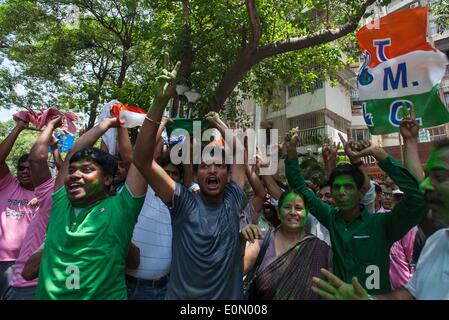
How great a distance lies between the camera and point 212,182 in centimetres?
221

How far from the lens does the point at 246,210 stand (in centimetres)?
289

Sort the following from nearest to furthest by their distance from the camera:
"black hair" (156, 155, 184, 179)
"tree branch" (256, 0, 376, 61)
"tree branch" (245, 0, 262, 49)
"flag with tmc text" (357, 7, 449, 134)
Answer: "black hair" (156, 155, 184, 179)
"flag with tmc text" (357, 7, 449, 134)
"tree branch" (245, 0, 262, 49)
"tree branch" (256, 0, 376, 61)

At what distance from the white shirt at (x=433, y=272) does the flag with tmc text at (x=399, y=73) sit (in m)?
2.57

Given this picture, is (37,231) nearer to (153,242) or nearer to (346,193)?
(153,242)

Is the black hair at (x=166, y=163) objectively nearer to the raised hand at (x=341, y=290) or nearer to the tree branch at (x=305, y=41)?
the raised hand at (x=341, y=290)

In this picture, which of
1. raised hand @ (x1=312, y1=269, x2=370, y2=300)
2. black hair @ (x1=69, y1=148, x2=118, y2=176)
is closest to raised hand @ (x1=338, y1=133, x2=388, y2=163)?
raised hand @ (x1=312, y1=269, x2=370, y2=300)

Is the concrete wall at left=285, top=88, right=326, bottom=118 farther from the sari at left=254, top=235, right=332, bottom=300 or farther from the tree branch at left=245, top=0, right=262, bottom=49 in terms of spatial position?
the sari at left=254, top=235, right=332, bottom=300

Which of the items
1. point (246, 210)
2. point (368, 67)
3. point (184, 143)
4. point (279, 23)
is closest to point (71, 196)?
point (184, 143)

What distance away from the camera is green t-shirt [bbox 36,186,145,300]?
1.81 metres

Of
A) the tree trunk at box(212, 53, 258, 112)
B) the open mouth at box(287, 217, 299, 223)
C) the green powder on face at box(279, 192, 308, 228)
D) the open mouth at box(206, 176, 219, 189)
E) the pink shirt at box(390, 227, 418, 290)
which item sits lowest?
the pink shirt at box(390, 227, 418, 290)

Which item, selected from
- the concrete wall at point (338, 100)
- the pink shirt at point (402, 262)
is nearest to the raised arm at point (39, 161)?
the pink shirt at point (402, 262)

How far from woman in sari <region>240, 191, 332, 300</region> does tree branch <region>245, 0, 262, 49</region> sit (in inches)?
174

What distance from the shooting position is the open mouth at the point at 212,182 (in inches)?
86.6
